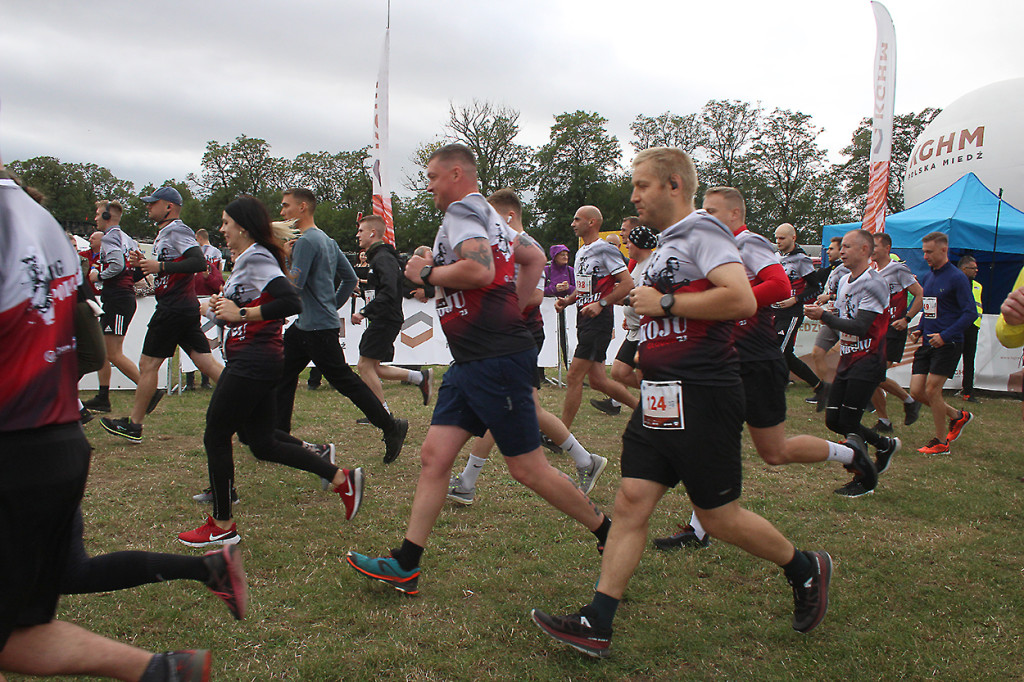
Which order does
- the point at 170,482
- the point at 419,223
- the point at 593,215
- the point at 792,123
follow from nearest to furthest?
the point at 170,482 < the point at 593,215 < the point at 792,123 < the point at 419,223

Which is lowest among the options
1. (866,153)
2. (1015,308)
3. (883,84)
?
(1015,308)

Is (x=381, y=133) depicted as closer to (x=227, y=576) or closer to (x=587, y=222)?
(x=587, y=222)

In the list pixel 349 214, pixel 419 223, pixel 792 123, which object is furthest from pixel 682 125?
pixel 349 214

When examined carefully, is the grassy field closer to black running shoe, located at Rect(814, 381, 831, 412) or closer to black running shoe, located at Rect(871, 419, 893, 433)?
black running shoe, located at Rect(871, 419, 893, 433)

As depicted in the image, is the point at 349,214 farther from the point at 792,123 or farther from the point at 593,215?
the point at 593,215

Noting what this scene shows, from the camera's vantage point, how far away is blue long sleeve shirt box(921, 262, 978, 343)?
7059mm

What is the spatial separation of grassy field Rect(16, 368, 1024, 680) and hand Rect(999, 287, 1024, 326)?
1443 mm

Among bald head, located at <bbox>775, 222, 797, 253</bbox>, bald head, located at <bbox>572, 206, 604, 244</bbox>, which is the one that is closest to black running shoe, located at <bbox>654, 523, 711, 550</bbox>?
bald head, located at <bbox>572, 206, 604, 244</bbox>

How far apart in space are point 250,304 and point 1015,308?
4.13 metres

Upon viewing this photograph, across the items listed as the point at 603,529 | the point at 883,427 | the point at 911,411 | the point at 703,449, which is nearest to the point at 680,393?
the point at 703,449

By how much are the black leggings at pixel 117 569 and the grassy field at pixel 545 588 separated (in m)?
0.57

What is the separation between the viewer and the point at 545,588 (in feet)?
11.5

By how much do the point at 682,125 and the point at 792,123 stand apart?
30.9ft

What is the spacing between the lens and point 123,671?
205 cm
